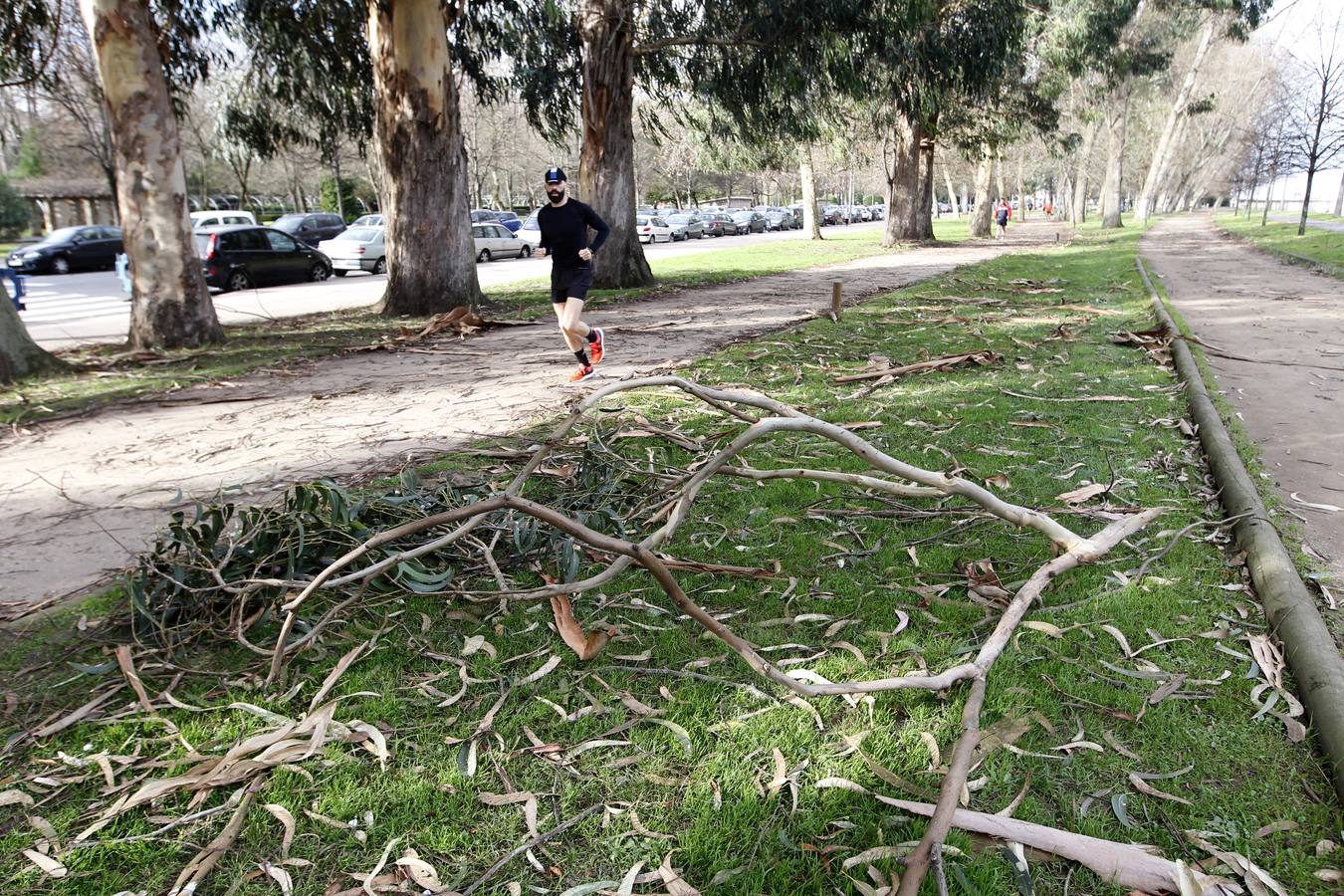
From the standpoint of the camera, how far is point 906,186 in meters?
31.1

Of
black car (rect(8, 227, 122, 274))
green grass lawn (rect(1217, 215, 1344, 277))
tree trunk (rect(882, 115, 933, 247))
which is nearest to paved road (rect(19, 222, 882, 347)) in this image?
black car (rect(8, 227, 122, 274))

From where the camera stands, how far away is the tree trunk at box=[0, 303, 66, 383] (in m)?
8.91

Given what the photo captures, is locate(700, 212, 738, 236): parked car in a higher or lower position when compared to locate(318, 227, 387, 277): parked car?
higher

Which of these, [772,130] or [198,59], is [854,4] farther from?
[198,59]

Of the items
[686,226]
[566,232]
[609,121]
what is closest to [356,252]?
[609,121]

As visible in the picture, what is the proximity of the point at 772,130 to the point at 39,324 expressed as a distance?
15.5 metres

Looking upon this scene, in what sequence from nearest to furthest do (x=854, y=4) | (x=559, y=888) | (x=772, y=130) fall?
(x=559, y=888)
(x=854, y=4)
(x=772, y=130)

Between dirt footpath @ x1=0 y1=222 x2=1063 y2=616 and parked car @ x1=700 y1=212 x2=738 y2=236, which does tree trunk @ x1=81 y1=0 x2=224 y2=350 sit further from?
parked car @ x1=700 y1=212 x2=738 y2=236

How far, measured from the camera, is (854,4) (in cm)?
1492

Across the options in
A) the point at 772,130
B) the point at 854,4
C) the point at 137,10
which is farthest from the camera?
the point at 772,130

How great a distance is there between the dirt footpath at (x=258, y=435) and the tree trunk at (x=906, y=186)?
21006mm

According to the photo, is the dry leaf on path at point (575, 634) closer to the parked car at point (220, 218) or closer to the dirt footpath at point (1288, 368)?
the dirt footpath at point (1288, 368)

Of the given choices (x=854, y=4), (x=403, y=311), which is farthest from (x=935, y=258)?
(x=403, y=311)

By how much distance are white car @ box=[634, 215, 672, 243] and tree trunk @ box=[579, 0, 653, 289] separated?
2343 cm
